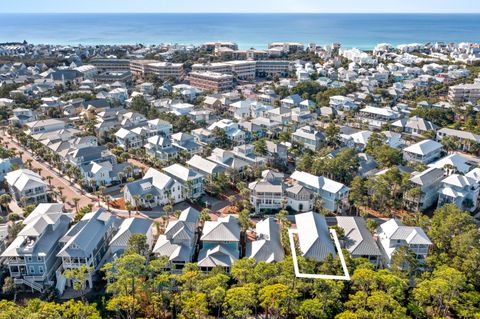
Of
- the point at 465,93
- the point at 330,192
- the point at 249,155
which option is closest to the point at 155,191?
the point at 249,155

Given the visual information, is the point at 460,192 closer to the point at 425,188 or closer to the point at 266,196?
the point at 425,188

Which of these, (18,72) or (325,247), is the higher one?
(18,72)

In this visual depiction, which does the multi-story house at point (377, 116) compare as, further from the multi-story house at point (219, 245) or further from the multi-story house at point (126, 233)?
the multi-story house at point (126, 233)

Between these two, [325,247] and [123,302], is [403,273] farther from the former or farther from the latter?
[123,302]

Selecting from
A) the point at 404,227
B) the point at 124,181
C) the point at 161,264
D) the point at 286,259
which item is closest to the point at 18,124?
the point at 124,181

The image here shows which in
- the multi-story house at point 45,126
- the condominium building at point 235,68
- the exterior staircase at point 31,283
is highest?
the condominium building at point 235,68

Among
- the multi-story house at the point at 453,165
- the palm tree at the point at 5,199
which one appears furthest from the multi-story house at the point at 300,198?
the palm tree at the point at 5,199
